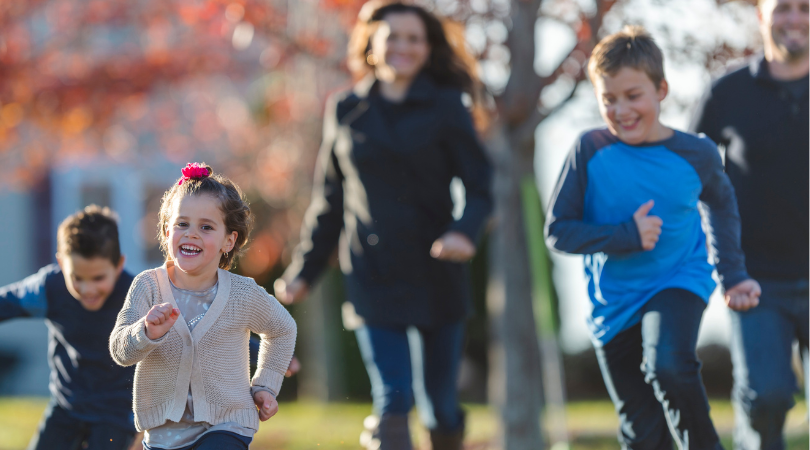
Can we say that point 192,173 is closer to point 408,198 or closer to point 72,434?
point 72,434

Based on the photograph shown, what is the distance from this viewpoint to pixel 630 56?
305 centimetres

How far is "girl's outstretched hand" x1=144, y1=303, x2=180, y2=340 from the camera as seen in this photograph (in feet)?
7.39

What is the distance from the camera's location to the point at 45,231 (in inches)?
597

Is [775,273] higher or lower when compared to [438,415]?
higher

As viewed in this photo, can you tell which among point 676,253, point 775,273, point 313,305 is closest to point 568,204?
point 676,253

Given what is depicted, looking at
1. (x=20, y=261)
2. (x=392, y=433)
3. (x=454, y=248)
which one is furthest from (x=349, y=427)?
(x=20, y=261)

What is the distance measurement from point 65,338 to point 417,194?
62.3 inches

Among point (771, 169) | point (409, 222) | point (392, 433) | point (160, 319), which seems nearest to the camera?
point (160, 319)

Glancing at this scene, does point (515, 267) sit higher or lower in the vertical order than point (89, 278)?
lower

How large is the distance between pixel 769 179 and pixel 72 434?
2894mm

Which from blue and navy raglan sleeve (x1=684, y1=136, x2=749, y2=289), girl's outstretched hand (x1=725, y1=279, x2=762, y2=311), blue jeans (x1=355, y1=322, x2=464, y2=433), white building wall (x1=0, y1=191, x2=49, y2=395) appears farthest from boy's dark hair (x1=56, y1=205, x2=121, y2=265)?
white building wall (x1=0, y1=191, x2=49, y2=395)

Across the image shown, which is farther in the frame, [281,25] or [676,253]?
[281,25]

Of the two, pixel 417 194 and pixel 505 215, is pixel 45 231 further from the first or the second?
pixel 417 194

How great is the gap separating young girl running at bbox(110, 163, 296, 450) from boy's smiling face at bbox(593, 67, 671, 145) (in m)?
1.35
